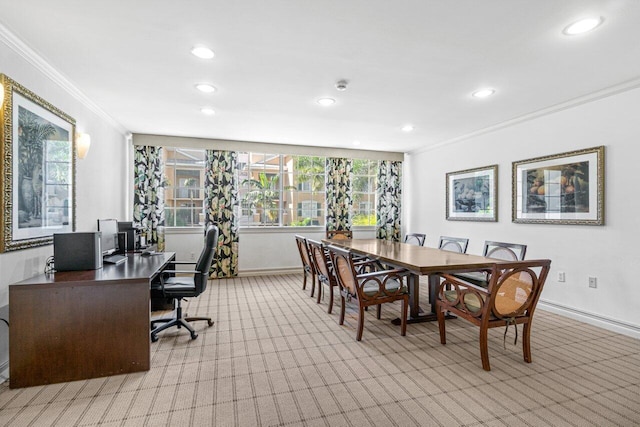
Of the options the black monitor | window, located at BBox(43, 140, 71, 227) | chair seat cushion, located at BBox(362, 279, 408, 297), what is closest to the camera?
window, located at BBox(43, 140, 71, 227)

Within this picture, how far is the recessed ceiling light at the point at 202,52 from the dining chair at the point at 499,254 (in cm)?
336

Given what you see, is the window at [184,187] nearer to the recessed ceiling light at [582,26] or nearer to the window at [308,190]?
the window at [308,190]

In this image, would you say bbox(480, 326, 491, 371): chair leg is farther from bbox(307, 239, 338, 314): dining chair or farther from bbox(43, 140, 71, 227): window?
bbox(43, 140, 71, 227): window

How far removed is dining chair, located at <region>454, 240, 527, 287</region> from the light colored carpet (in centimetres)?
54

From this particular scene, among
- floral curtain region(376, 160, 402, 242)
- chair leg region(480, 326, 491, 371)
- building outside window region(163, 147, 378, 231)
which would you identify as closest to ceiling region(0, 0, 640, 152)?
building outside window region(163, 147, 378, 231)

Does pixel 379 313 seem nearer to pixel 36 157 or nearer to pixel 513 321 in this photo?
pixel 513 321

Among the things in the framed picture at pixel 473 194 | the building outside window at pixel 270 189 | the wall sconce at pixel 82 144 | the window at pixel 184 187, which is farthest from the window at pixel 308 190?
the wall sconce at pixel 82 144

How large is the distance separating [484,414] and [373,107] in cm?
322

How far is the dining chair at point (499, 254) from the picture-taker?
3437mm

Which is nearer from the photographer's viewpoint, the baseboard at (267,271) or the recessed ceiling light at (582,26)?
the recessed ceiling light at (582,26)

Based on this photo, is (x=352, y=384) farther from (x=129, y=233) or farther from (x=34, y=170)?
(x=129, y=233)

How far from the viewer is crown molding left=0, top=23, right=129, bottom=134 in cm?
235

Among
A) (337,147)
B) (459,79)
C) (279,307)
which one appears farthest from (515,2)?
(337,147)

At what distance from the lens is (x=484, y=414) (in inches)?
77.1
